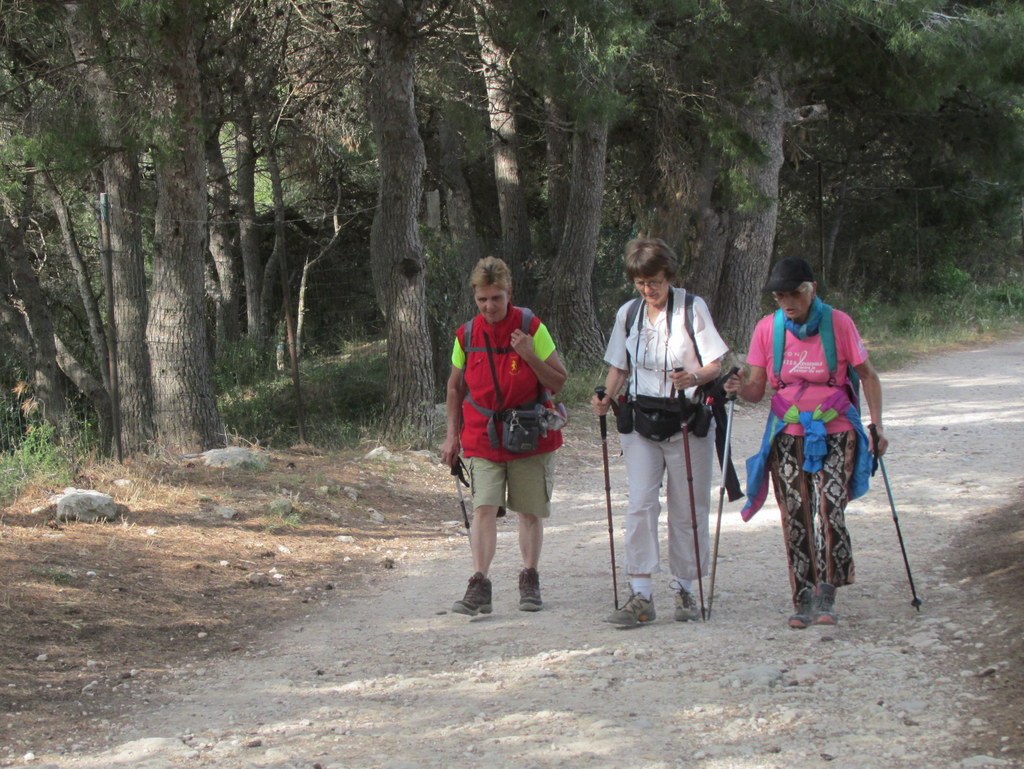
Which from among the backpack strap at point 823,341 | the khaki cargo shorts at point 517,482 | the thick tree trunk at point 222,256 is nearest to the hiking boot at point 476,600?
the khaki cargo shorts at point 517,482

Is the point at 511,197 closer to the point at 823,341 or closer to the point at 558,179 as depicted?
the point at 558,179

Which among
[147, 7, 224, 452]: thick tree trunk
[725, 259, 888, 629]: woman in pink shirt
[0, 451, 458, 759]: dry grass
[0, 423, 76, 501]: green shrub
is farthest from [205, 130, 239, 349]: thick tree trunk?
[725, 259, 888, 629]: woman in pink shirt

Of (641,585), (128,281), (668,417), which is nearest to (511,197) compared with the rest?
(128,281)

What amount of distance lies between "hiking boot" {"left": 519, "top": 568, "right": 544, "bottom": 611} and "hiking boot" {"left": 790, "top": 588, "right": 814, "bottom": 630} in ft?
4.41

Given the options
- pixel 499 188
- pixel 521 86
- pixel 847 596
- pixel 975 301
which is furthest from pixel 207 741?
pixel 975 301

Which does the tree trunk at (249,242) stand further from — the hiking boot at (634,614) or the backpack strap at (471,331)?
the hiking boot at (634,614)

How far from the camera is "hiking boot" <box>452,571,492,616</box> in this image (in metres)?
6.58

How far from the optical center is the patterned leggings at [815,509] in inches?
236

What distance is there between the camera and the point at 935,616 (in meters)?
6.14

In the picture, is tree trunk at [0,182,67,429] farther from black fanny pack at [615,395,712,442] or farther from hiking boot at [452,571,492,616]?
black fanny pack at [615,395,712,442]

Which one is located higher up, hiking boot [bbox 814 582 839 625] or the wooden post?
the wooden post

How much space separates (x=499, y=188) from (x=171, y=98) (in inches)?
290

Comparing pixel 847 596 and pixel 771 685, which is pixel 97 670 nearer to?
pixel 771 685

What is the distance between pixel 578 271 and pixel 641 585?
1074 cm
